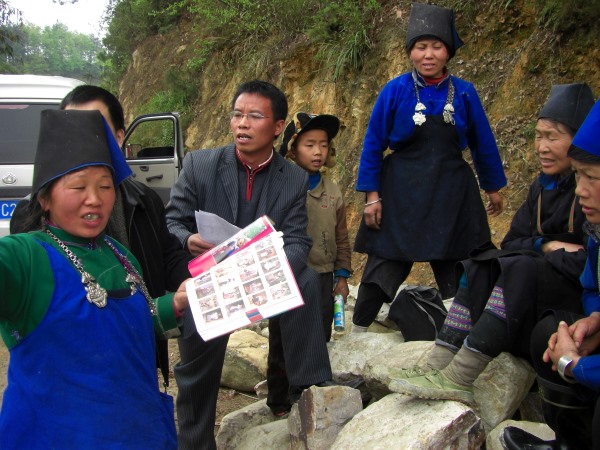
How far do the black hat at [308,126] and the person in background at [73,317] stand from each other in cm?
201

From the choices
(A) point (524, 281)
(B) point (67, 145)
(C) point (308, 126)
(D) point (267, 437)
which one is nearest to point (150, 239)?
(B) point (67, 145)

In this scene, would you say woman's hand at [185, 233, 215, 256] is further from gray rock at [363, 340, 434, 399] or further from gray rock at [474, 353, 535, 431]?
gray rock at [474, 353, 535, 431]

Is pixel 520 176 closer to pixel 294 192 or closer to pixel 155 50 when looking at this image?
pixel 294 192

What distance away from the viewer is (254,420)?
382 cm

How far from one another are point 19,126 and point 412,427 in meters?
5.79

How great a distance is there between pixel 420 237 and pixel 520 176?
9.39 feet

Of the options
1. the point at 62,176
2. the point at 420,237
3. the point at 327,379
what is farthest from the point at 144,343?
the point at 420,237

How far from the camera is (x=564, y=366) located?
254 cm

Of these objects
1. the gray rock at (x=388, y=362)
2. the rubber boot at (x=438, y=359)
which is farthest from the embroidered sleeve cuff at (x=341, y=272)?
the rubber boot at (x=438, y=359)

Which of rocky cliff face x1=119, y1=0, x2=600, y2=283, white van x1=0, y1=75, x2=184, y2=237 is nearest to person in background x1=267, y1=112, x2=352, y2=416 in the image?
rocky cliff face x1=119, y1=0, x2=600, y2=283

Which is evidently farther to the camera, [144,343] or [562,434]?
[562,434]

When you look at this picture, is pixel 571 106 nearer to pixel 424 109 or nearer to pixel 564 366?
pixel 424 109

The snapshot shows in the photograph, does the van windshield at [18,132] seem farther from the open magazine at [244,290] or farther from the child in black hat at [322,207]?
the open magazine at [244,290]

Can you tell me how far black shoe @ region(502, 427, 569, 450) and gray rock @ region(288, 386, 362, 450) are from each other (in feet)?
2.49
